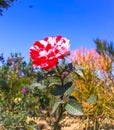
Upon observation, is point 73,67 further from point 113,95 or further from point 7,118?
point 113,95

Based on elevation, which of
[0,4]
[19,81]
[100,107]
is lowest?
[100,107]

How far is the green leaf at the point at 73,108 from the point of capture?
1885 mm

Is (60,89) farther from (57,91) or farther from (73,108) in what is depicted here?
(73,108)

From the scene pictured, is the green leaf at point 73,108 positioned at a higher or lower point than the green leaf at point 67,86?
lower

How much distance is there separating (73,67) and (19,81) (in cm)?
466

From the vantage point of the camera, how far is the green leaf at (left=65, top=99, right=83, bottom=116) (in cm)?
188

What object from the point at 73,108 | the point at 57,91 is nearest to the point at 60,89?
the point at 57,91

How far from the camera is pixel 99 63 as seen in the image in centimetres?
436

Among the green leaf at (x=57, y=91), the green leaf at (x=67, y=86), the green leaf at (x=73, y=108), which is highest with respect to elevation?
the green leaf at (x=67, y=86)

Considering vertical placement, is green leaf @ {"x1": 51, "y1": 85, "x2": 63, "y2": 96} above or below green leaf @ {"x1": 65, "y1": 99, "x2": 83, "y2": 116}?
above

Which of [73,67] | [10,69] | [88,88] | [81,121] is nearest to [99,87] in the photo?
[88,88]

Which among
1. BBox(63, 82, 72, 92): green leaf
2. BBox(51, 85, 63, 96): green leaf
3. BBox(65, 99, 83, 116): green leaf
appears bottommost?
BBox(65, 99, 83, 116): green leaf

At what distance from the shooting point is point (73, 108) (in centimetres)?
190

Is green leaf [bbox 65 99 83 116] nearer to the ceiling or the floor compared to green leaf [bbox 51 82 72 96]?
nearer to the floor
